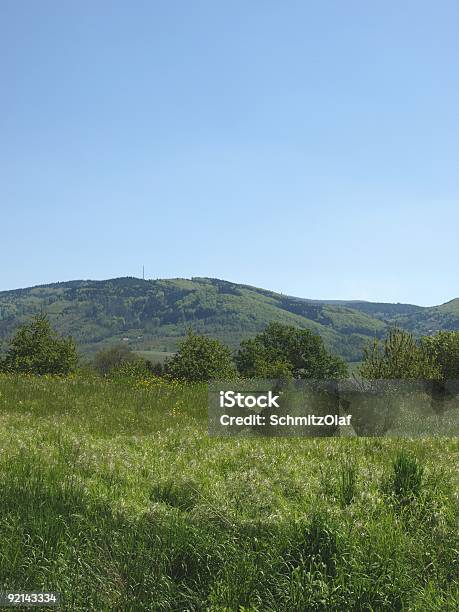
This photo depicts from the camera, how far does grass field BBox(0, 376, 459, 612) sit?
20.9 ft

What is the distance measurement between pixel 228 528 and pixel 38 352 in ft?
143

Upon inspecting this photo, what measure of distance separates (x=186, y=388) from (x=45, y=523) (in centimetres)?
1824

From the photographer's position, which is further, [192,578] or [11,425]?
[11,425]

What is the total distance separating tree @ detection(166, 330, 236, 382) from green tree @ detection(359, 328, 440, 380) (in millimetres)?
13265

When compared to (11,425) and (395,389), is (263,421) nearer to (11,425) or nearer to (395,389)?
(395,389)

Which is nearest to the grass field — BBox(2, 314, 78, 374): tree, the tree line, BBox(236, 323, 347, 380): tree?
the tree line

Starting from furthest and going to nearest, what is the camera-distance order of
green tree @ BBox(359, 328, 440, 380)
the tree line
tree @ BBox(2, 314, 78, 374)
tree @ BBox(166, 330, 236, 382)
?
tree @ BBox(2, 314, 78, 374), tree @ BBox(166, 330, 236, 382), the tree line, green tree @ BBox(359, 328, 440, 380)

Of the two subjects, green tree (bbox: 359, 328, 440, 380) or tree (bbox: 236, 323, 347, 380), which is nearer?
green tree (bbox: 359, 328, 440, 380)

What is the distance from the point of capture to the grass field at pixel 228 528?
637cm

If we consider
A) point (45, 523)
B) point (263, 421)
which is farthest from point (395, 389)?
point (45, 523)

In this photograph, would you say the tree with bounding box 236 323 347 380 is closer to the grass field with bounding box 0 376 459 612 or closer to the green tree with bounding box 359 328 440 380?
the green tree with bounding box 359 328 440 380

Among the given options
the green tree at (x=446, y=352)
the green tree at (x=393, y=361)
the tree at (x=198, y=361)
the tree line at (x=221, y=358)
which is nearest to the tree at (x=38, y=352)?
the tree line at (x=221, y=358)

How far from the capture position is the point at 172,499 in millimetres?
9180

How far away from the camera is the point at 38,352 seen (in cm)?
4828
